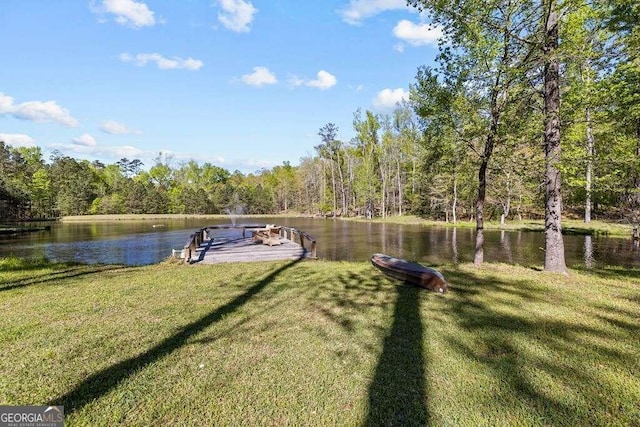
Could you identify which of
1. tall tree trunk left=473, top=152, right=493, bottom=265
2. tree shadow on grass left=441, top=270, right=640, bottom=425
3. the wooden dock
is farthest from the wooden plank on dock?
tree shadow on grass left=441, top=270, right=640, bottom=425

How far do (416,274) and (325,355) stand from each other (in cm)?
406

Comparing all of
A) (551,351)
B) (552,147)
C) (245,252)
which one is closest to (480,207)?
(552,147)

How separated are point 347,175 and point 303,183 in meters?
14.9

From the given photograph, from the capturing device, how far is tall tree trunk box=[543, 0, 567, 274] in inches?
341

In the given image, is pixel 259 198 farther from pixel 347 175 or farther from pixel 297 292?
pixel 297 292

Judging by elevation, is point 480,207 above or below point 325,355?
above

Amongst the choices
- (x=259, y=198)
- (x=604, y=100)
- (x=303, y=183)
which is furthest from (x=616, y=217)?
(x=259, y=198)

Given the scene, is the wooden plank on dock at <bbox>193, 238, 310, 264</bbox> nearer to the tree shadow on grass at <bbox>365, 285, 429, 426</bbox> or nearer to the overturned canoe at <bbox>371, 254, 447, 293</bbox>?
the overturned canoe at <bbox>371, 254, 447, 293</bbox>

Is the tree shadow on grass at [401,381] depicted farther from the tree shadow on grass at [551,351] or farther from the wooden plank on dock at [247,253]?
the wooden plank on dock at [247,253]

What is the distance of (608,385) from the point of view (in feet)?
11.5

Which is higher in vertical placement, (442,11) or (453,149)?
(442,11)

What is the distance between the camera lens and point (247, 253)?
13.6 meters

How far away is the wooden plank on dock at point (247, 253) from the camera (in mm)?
12688

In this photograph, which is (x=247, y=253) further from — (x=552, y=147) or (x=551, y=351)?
(x=551, y=351)
